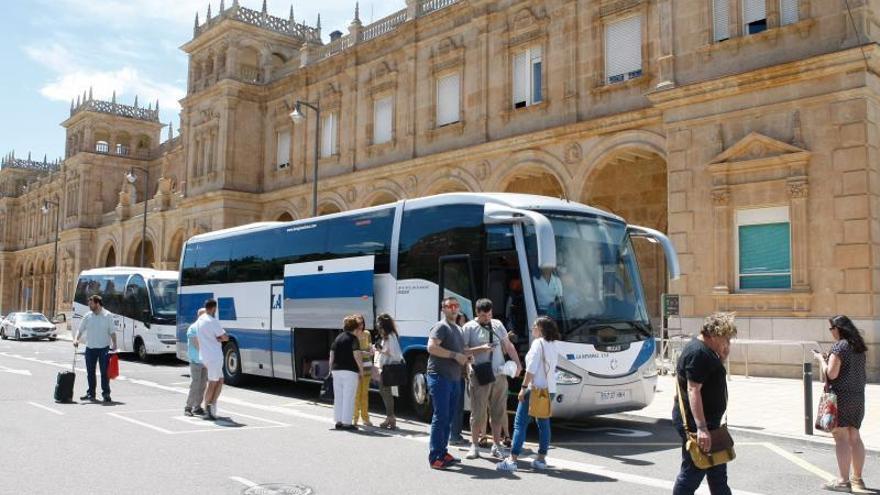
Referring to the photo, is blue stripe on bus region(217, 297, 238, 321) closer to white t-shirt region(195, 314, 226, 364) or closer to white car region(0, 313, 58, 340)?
white t-shirt region(195, 314, 226, 364)

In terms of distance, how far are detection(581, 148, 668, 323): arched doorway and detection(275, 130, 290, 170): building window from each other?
1704 centimetres

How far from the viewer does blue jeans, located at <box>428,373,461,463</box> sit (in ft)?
27.9

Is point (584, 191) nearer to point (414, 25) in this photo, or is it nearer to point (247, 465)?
point (414, 25)

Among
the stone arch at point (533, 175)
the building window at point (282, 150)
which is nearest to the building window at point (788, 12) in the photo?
→ the stone arch at point (533, 175)

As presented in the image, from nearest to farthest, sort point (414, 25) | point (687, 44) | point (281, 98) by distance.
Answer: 1. point (687, 44)
2. point (414, 25)
3. point (281, 98)

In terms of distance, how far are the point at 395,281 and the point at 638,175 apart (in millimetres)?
14398

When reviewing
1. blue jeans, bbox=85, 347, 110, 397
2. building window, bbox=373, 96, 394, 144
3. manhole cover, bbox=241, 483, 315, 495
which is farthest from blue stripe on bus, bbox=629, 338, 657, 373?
building window, bbox=373, 96, 394, 144

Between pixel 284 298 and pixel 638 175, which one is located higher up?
pixel 638 175

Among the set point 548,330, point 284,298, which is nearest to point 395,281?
point 284,298

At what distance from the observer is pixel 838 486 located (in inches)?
302

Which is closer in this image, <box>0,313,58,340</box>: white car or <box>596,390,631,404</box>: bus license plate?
<box>596,390,631,404</box>: bus license plate

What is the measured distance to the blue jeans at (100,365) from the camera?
13781 mm

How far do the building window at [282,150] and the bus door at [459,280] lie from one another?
25.8 m

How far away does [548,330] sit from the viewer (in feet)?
28.8
